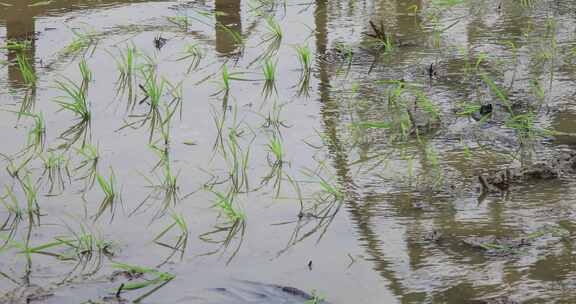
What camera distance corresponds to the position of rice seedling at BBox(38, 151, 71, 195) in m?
3.62

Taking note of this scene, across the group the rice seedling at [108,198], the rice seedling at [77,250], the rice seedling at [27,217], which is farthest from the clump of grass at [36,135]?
the rice seedling at [77,250]

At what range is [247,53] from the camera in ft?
17.2

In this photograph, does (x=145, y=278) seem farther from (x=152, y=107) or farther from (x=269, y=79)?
(x=269, y=79)

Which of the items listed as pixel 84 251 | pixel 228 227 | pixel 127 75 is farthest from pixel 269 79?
pixel 84 251

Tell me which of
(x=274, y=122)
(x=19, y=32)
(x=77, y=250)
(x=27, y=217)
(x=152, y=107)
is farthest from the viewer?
(x=19, y=32)

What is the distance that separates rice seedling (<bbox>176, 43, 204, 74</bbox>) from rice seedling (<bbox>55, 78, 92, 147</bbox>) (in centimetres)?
64

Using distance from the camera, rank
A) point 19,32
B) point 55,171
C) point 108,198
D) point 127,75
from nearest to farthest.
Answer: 1. point 108,198
2. point 55,171
3. point 127,75
4. point 19,32

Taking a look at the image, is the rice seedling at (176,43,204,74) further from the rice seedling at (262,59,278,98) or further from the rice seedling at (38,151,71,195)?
the rice seedling at (38,151,71,195)

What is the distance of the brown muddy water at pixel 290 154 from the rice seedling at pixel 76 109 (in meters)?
0.01

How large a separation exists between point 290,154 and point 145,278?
3.61ft

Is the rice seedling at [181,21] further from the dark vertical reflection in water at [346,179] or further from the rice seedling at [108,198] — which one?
the rice seedling at [108,198]

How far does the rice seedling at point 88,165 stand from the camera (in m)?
3.67

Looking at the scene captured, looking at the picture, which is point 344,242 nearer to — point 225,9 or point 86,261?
point 86,261

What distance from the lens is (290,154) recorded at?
12.7ft
